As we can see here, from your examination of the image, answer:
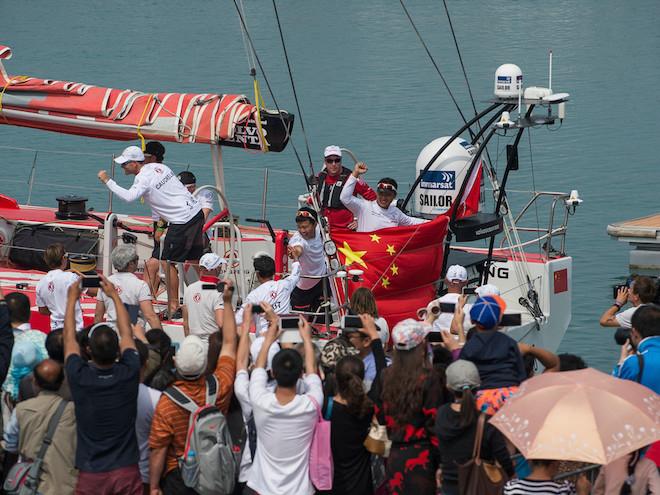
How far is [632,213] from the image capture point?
2670 centimetres

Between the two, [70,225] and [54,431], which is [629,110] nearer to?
[70,225]

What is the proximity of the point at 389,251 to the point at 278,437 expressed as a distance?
509 cm

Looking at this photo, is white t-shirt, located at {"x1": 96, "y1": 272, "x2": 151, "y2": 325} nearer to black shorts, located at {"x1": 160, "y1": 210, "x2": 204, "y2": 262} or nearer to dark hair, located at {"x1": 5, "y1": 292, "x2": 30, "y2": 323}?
dark hair, located at {"x1": 5, "y1": 292, "x2": 30, "y2": 323}

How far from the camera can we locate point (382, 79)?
39750 mm

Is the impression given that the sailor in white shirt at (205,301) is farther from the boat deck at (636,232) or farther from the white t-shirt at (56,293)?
the boat deck at (636,232)

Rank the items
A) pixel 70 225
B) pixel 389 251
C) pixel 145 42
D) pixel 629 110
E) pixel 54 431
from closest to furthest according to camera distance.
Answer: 1. pixel 54 431
2. pixel 389 251
3. pixel 70 225
4. pixel 629 110
5. pixel 145 42

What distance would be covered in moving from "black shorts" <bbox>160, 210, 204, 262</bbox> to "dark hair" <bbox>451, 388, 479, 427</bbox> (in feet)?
19.6

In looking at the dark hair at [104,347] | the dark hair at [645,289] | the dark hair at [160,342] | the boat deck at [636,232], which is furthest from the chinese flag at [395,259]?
the boat deck at [636,232]

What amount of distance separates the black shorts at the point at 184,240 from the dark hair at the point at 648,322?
5844 millimetres

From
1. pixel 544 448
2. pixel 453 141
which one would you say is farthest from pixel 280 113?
pixel 544 448

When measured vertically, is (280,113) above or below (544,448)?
above

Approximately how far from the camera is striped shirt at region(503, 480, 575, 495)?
21.6ft

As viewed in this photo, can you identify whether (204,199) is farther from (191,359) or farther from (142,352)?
(191,359)

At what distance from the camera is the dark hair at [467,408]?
702 cm
